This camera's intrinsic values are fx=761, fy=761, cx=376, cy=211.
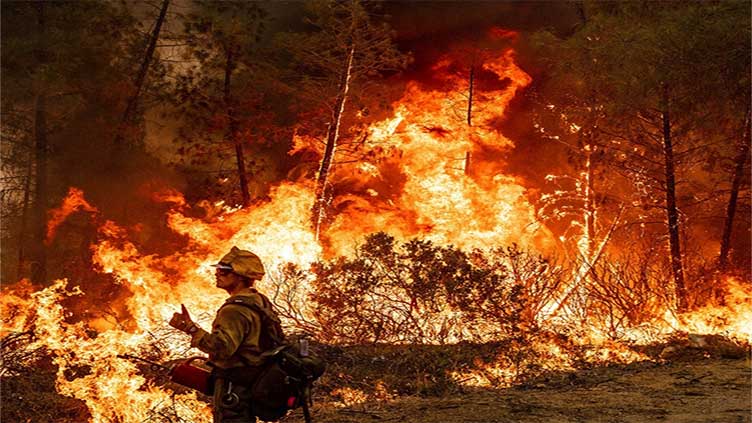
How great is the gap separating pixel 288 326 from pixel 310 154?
1106cm

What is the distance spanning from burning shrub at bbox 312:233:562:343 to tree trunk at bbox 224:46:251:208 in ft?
32.6

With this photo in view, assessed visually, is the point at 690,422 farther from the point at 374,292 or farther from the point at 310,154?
the point at 310,154

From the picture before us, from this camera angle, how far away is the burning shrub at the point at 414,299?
39.4ft

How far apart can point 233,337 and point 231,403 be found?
496 millimetres

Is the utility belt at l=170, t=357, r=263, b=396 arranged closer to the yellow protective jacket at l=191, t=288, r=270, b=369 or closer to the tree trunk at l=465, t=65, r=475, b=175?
the yellow protective jacket at l=191, t=288, r=270, b=369

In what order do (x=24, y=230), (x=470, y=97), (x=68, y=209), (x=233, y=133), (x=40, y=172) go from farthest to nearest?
(x=470, y=97)
(x=233, y=133)
(x=24, y=230)
(x=68, y=209)
(x=40, y=172)

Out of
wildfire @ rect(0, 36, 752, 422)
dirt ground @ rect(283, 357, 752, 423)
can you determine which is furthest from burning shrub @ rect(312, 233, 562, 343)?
dirt ground @ rect(283, 357, 752, 423)

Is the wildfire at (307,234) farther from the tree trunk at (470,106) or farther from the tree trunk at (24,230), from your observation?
the tree trunk at (24,230)

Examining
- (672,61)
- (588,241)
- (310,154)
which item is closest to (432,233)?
(588,241)

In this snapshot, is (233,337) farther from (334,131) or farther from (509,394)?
(334,131)

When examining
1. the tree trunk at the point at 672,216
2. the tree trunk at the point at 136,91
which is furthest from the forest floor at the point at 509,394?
the tree trunk at the point at 136,91

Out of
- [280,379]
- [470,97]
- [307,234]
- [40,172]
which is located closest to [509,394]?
[280,379]

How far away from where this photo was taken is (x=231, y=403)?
5492mm

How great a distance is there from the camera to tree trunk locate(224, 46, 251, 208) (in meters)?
21.8
